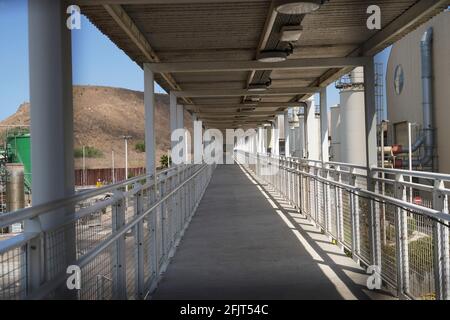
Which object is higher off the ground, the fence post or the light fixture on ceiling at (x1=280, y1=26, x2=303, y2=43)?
the light fixture on ceiling at (x1=280, y1=26, x2=303, y2=43)

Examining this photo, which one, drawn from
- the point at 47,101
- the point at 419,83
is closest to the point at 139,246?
the point at 47,101

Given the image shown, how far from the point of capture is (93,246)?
311 cm

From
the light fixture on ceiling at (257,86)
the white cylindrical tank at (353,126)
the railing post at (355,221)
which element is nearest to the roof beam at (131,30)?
the railing post at (355,221)

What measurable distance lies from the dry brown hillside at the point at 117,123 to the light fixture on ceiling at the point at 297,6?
67.1 m

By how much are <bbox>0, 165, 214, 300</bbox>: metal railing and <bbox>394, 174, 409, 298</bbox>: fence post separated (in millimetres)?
2093

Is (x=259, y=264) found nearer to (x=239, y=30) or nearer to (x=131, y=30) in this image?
(x=239, y=30)

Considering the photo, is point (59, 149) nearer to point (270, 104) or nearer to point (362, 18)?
point (362, 18)

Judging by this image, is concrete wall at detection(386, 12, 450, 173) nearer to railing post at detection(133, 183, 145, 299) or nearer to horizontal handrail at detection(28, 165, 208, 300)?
horizontal handrail at detection(28, 165, 208, 300)

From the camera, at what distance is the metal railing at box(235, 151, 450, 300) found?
357cm

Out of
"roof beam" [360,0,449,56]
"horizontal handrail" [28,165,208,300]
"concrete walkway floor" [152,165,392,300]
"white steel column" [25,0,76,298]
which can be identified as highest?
"roof beam" [360,0,449,56]

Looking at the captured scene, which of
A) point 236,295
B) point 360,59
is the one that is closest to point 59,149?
point 236,295

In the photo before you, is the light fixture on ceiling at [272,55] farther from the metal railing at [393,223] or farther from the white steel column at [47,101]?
the white steel column at [47,101]

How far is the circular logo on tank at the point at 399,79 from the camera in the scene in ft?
92.1

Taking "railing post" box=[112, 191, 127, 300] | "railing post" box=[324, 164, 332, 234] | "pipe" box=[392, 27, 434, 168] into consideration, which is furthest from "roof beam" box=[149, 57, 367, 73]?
"pipe" box=[392, 27, 434, 168]
